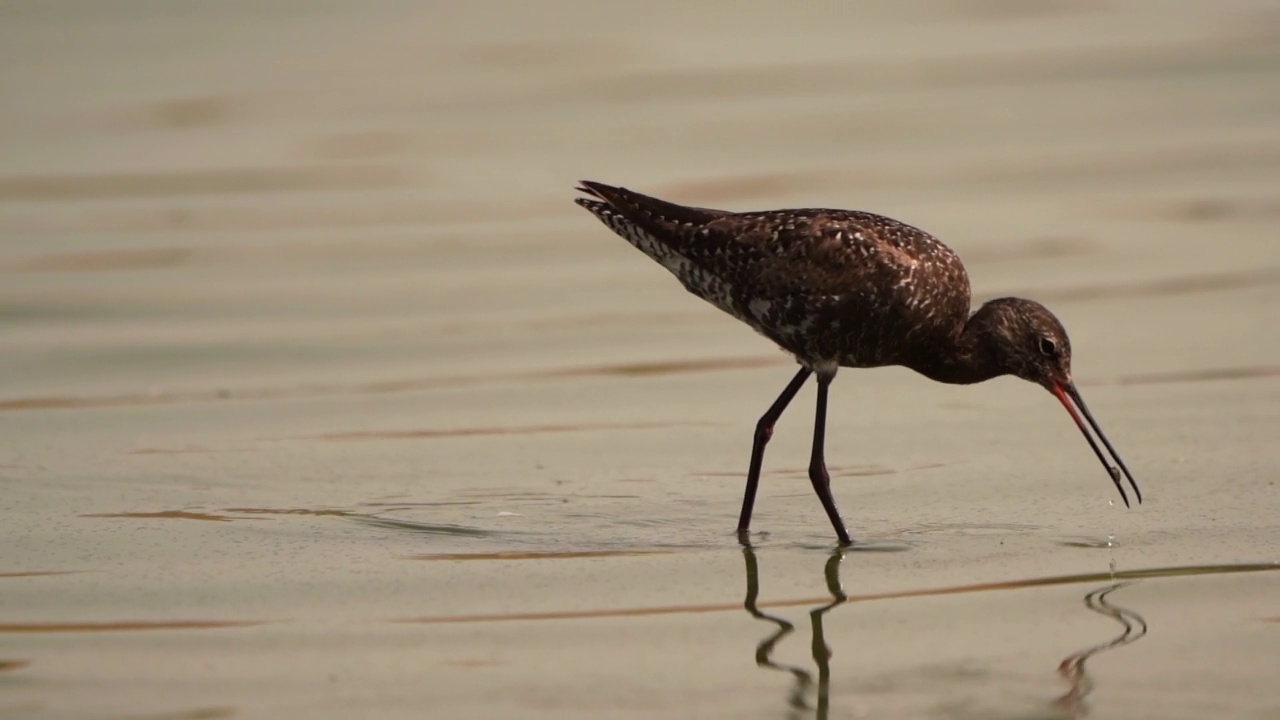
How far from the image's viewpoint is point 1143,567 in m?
6.70

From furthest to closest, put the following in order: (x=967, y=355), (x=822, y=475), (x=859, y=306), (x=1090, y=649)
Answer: (x=967, y=355) < (x=859, y=306) < (x=822, y=475) < (x=1090, y=649)

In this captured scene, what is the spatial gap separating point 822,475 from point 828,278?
2.40 ft

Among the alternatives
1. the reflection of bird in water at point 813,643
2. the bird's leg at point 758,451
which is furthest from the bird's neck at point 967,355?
the reflection of bird in water at point 813,643

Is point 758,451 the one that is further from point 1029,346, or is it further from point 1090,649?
point 1090,649

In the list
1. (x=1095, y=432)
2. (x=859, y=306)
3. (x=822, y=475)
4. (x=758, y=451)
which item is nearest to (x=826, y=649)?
(x=822, y=475)

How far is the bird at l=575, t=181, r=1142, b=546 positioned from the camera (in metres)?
7.55

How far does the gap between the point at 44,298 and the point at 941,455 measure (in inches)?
198

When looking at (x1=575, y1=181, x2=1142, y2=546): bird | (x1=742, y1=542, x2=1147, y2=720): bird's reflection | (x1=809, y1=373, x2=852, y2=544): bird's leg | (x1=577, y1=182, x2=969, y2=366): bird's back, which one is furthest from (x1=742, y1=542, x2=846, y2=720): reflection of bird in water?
(x1=577, y1=182, x2=969, y2=366): bird's back

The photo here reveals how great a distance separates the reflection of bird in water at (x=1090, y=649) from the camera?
546cm

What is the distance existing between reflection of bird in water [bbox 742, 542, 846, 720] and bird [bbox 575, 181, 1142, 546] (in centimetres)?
56

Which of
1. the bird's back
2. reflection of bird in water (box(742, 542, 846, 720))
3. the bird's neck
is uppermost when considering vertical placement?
the bird's back

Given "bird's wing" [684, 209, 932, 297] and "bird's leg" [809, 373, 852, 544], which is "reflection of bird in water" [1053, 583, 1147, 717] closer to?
"bird's leg" [809, 373, 852, 544]

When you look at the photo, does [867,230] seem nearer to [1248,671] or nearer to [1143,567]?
[1143,567]

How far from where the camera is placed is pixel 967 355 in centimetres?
773
